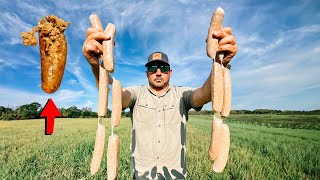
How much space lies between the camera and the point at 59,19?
3.42 metres

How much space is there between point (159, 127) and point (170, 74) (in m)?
0.88

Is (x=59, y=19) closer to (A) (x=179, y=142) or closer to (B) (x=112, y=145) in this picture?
(B) (x=112, y=145)

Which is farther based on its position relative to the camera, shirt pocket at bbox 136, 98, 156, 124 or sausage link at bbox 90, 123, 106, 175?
shirt pocket at bbox 136, 98, 156, 124

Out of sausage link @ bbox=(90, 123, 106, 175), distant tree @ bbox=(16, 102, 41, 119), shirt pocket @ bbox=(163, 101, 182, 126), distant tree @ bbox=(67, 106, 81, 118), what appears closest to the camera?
sausage link @ bbox=(90, 123, 106, 175)

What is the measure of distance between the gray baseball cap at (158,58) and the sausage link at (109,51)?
66.3 inches

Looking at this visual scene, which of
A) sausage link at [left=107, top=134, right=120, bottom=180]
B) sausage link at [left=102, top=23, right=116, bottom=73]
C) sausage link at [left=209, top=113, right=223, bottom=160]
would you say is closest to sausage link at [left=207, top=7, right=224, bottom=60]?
sausage link at [left=209, top=113, right=223, bottom=160]

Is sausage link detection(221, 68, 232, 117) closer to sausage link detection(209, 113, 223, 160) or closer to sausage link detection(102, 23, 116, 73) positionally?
sausage link detection(209, 113, 223, 160)

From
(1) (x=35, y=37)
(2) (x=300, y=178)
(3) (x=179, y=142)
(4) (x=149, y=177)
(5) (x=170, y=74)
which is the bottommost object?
(2) (x=300, y=178)

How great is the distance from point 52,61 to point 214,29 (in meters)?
1.98

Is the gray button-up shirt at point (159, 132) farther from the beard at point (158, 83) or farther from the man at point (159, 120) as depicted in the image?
the beard at point (158, 83)

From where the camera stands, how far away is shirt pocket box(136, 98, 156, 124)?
4242 millimetres

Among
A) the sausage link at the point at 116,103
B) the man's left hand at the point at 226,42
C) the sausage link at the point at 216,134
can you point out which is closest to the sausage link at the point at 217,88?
the sausage link at the point at 216,134

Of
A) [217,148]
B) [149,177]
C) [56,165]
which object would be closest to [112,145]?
[217,148]

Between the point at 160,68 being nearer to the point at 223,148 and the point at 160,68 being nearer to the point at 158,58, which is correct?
the point at 158,58
